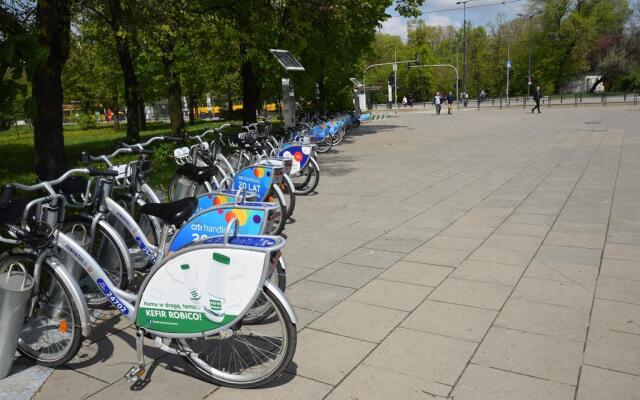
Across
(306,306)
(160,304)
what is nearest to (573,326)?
(306,306)

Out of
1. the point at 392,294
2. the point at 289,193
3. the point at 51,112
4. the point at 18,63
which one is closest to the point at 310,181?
the point at 289,193

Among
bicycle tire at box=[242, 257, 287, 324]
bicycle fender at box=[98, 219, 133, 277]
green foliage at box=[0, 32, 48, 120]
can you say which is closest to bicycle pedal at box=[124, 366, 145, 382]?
bicycle tire at box=[242, 257, 287, 324]

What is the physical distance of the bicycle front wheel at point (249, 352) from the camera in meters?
2.80

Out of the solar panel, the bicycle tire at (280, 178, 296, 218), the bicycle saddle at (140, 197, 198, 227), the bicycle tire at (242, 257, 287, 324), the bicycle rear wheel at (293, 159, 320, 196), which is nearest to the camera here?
the bicycle tire at (242, 257, 287, 324)

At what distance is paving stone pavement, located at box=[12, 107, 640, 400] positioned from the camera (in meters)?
2.95

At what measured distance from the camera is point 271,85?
62.4 feet

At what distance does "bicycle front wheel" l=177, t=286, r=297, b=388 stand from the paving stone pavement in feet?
0.28

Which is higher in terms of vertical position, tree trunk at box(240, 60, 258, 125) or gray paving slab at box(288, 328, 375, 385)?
tree trunk at box(240, 60, 258, 125)

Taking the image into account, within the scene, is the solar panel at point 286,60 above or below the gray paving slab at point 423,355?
above

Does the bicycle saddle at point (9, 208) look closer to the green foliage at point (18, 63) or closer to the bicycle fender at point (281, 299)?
the green foliage at point (18, 63)

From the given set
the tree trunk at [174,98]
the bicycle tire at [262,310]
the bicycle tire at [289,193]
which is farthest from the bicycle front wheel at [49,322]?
the tree trunk at [174,98]

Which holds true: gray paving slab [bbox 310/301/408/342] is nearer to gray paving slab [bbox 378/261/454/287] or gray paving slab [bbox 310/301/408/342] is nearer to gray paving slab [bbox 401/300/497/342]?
gray paving slab [bbox 401/300/497/342]

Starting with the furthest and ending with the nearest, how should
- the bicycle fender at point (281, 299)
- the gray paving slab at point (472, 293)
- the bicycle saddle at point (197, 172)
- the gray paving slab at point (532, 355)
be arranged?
the bicycle saddle at point (197, 172) < the gray paving slab at point (472, 293) < the gray paving slab at point (532, 355) < the bicycle fender at point (281, 299)

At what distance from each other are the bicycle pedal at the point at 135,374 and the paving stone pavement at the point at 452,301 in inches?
3.6
